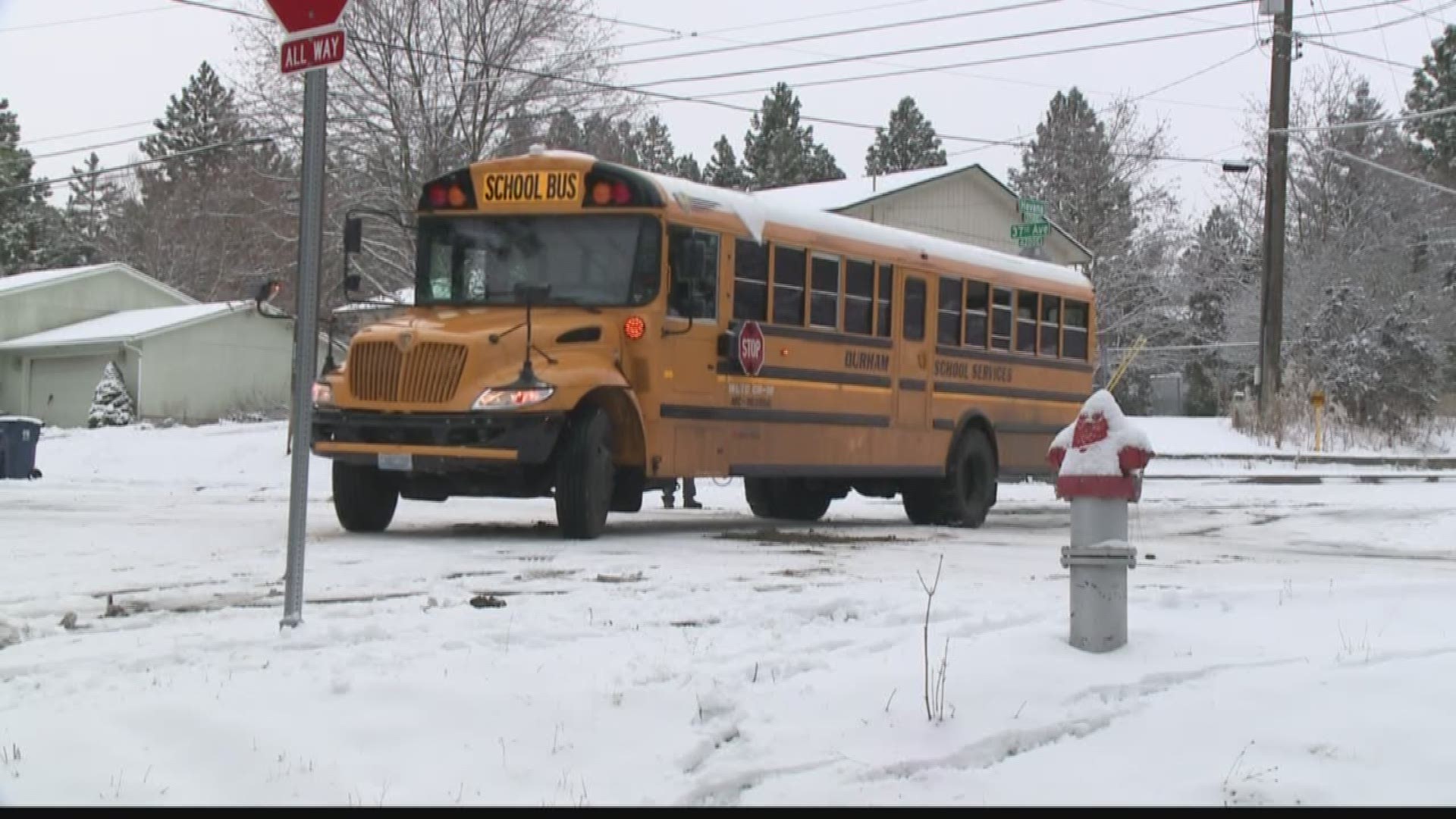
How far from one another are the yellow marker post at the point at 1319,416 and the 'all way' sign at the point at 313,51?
87.4 feet

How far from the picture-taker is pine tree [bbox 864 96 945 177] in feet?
253

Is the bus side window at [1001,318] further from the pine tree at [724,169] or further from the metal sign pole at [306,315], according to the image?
the pine tree at [724,169]

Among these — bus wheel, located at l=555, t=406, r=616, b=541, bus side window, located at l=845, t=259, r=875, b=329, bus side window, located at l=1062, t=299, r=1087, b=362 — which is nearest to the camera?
bus wheel, located at l=555, t=406, r=616, b=541

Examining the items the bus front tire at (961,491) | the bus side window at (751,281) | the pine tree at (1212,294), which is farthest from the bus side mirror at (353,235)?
the pine tree at (1212,294)

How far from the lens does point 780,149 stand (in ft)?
243

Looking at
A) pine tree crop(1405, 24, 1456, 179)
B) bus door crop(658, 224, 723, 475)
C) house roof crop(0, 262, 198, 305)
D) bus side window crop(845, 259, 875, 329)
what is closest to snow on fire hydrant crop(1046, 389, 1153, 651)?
bus door crop(658, 224, 723, 475)

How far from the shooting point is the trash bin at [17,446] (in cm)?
2467

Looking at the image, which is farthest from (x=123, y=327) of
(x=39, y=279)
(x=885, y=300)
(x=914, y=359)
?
(x=885, y=300)

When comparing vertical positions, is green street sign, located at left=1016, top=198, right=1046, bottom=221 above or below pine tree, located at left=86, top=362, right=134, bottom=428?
above

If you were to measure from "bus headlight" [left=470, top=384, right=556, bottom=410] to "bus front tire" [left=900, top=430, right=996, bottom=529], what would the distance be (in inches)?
229

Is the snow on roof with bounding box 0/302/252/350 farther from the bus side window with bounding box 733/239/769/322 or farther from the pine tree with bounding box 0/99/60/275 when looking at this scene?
the bus side window with bounding box 733/239/769/322

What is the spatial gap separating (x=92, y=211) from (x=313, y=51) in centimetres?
8298

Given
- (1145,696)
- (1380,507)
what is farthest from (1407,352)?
(1145,696)

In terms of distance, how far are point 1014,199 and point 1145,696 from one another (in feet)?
133
